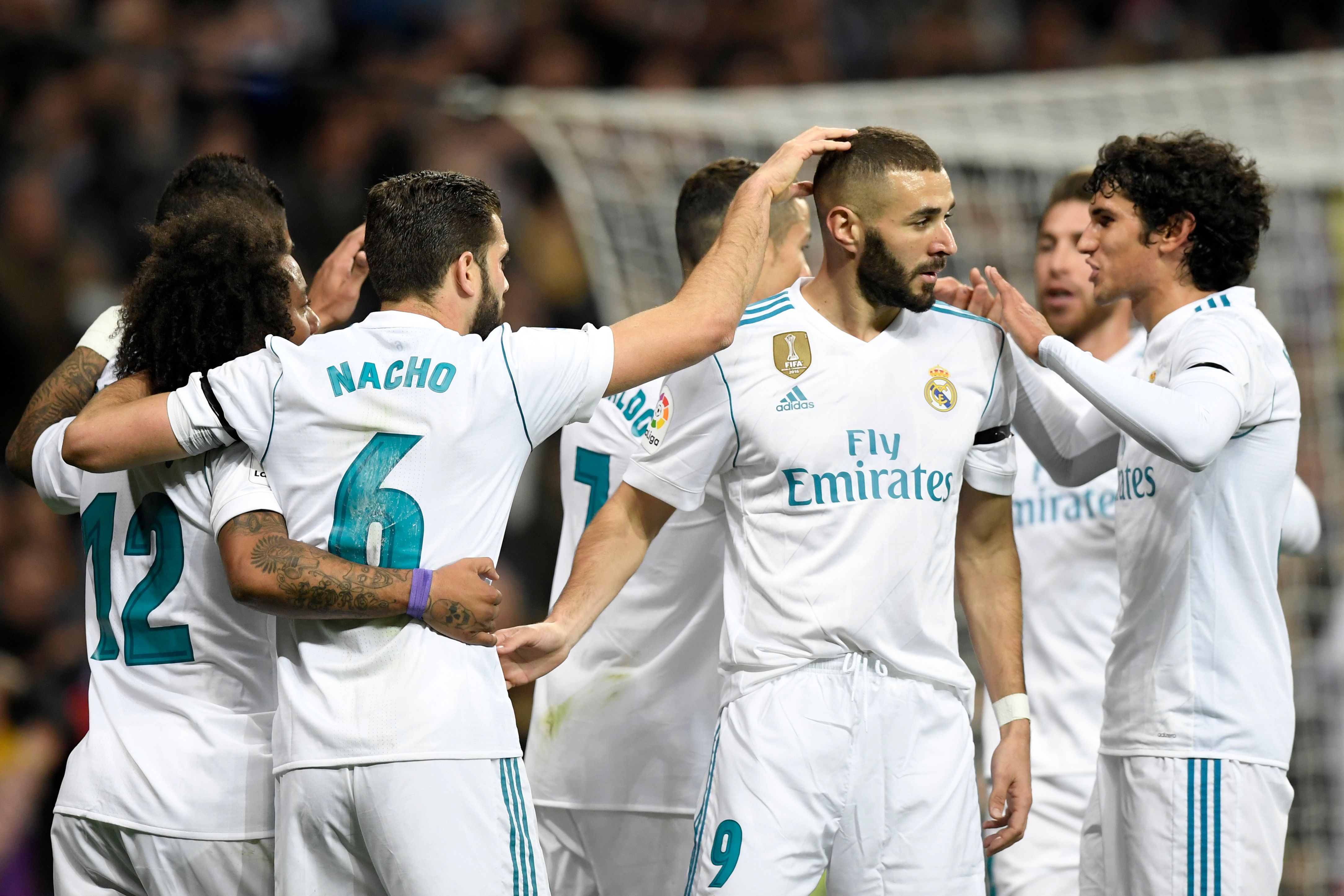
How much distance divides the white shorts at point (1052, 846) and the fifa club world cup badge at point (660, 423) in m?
1.84

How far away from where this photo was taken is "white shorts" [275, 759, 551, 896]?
2.88 meters

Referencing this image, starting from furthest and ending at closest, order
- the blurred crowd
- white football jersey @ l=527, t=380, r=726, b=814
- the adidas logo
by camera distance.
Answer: the blurred crowd
white football jersey @ l=527, t=380, r=726, b=814
the adidas logo

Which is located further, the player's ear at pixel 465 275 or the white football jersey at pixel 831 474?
the white football jersey at pixel 831 474

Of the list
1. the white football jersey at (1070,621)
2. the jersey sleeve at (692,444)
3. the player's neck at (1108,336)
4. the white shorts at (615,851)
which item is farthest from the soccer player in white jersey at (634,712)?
the player's neck at (1108,336)

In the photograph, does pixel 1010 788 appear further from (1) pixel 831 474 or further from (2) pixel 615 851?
(2) pixel 615 851

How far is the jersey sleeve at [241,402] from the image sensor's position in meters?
3.03

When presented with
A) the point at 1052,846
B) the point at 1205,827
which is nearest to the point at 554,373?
the point at 1205,827

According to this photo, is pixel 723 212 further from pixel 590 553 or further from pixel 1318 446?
pixel 1318 446

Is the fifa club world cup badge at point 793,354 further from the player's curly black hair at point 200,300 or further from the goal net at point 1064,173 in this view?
the goal net at point 1064,173

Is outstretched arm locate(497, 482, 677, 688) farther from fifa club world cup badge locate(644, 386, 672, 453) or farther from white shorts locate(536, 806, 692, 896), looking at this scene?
white shorts locate(536, 806, 692, 896)

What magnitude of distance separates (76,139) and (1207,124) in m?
6.48

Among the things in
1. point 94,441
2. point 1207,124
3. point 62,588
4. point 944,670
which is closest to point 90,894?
point 94,441

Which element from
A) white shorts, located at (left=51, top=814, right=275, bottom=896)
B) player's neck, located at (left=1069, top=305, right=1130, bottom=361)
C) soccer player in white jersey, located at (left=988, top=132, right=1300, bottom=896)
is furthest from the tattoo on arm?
player's neck, located at (left=1069, top=305, right=1130, bottom=361)

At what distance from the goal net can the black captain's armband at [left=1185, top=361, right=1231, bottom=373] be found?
10.00 ft
